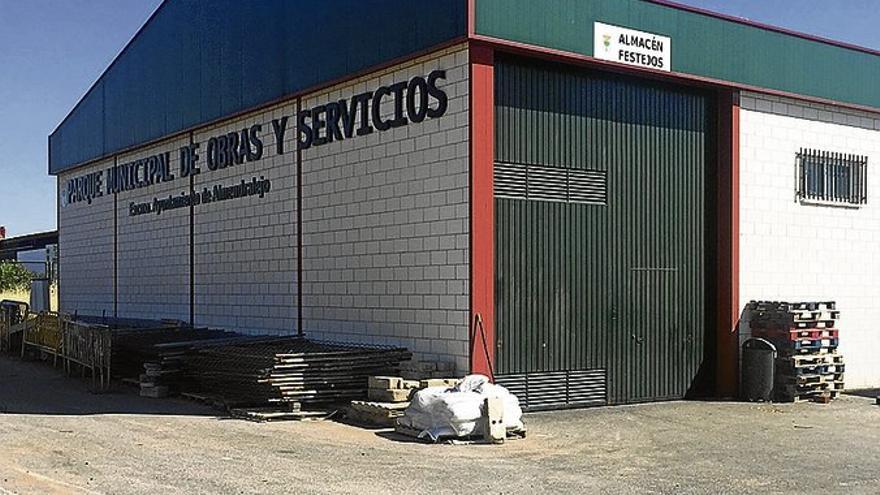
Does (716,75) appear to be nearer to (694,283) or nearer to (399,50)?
(694,283)

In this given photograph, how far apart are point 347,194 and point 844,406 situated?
29.6 feet

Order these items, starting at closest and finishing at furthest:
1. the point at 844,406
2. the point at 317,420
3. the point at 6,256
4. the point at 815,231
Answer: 1. the point at 317,420
2. the point at 844,406
3. the point at 815,231
4. the point at 6,256

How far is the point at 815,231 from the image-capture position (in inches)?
752

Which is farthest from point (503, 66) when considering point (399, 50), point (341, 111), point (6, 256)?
point (6, 256)

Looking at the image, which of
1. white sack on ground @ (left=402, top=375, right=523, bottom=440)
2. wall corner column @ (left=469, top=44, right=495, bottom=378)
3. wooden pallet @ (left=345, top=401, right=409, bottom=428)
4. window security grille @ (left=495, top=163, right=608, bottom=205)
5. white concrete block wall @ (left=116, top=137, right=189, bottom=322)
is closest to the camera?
white sack on ground @ (left=402, top=375, right=523, bottom=440)

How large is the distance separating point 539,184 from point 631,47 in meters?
2.68

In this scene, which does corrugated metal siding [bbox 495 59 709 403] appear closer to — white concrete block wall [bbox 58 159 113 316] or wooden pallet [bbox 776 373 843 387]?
wooden pallet [bbox 776 373 843 387]

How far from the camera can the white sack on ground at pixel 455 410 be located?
41.3 feet

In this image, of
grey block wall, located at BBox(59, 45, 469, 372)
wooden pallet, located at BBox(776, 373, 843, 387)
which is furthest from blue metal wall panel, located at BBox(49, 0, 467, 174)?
wooden pallet, located at BBox(776, 373, 843, 387)

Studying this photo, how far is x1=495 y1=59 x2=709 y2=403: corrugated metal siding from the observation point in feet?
49.9

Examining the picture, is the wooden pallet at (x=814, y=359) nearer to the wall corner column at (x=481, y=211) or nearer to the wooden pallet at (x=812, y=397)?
the wooden pallet at (x=812, y=397)

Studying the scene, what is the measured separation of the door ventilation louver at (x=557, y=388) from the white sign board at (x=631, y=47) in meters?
4.90

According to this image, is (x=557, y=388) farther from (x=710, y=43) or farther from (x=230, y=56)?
(x=230, y=56)

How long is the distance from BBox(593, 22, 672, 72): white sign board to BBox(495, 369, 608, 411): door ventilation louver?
4.90 m
